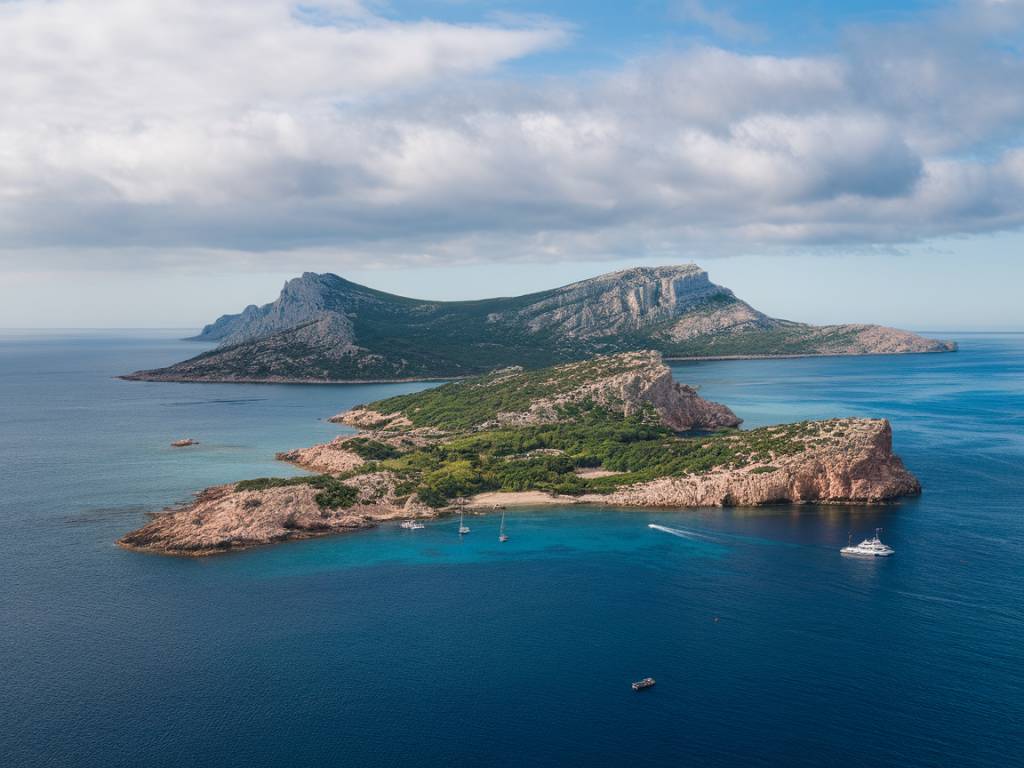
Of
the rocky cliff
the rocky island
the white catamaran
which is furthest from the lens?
the rocky cliff

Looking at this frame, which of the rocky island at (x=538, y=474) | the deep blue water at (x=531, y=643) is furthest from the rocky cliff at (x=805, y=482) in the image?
the deep blue water at (x=531, y=643)

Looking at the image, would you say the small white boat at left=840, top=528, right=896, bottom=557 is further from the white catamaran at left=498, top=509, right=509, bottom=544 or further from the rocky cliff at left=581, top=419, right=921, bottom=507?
the white catamaran at left=498, top=509, right=509, bottom=544

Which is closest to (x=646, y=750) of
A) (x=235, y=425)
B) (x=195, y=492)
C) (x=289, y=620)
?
(x=289, y=620)

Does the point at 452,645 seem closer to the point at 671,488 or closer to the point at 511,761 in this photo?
the point at 511,761

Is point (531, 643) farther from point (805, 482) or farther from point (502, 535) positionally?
point (805, 482)

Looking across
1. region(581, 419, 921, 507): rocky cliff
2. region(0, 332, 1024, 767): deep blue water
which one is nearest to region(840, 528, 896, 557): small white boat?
region(0, 332, 1024, 767): deep blue water

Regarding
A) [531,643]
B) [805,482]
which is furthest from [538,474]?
[531,643]

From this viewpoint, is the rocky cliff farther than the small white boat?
Yes
